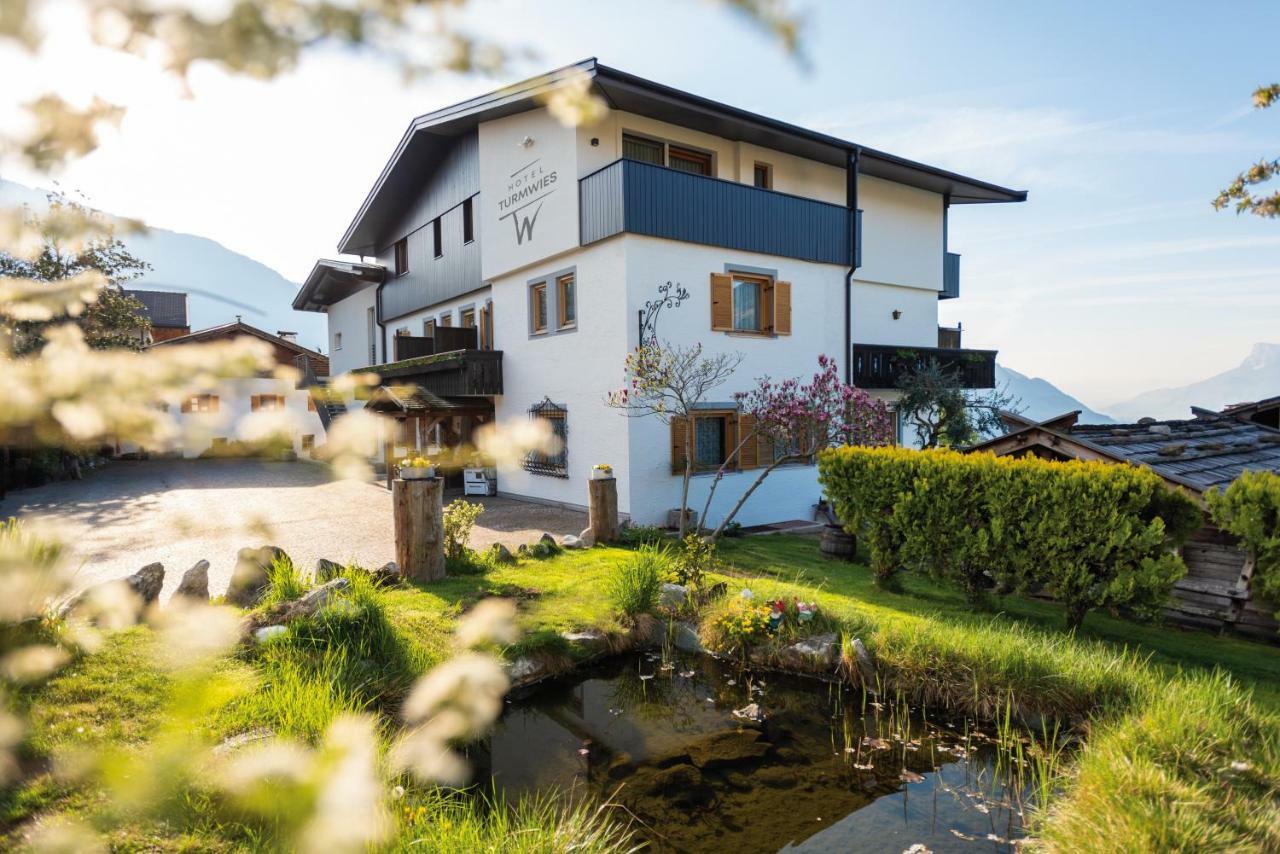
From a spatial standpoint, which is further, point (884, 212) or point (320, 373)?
point (884, 212)

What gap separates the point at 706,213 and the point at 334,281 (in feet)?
56.1

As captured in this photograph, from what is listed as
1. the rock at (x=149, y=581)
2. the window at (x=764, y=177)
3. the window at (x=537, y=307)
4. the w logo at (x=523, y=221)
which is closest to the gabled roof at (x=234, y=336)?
the rock at (x=149, y=581)

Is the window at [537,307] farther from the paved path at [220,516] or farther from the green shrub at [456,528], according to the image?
the green shrub at [456,528]

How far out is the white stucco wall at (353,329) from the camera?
26141 mm

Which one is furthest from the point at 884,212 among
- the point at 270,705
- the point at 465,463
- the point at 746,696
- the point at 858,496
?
the point at 465,463

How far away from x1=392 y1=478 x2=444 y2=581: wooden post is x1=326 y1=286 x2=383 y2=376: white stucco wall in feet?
57.9

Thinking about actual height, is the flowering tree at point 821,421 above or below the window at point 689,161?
below

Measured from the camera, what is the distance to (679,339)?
13.7 m

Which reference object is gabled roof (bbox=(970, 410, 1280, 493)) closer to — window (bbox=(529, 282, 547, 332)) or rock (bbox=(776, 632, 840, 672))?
rock (bbox=(776, 632, 840, 672))

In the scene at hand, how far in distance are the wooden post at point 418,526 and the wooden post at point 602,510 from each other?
2960 millimetres

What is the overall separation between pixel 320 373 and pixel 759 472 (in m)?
13.7

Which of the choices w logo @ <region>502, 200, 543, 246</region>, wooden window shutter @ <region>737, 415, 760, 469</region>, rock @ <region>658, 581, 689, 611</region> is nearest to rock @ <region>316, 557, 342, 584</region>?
rock @ <region>658, 581, 689, 611</region>

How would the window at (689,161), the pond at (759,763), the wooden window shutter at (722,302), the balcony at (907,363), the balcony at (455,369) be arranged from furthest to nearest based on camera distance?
1. the balcony at (907,363)
2. the balcony at (455,369)
3. the window at (689,161)
4. the wooden window shutter at (722,302)
5. the pond at (759,763)

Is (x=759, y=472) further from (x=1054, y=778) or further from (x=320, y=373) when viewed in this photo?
(x=320, y=373)
